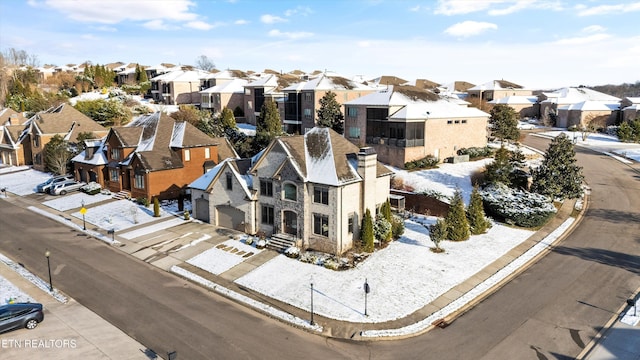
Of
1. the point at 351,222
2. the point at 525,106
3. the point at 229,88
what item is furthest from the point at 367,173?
the point at 525,106

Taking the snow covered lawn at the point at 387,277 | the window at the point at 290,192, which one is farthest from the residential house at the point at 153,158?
the snow covered lawn at the point at 387,277

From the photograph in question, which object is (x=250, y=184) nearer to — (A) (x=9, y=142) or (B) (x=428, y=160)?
(B) (x=428, y=160)

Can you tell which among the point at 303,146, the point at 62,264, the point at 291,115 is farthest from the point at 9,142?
the point at 303,146

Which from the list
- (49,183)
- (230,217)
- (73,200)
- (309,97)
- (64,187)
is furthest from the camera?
(309,97)

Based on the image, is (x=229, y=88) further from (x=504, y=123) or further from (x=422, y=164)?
(x=504, y=123)

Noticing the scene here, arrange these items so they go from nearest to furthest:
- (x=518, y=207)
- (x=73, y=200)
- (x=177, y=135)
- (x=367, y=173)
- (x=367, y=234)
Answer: (x=367, y=234) → (x=367, y=173) → (x=518, y=207) → (x=73, y=200) → (x=177, y=135)

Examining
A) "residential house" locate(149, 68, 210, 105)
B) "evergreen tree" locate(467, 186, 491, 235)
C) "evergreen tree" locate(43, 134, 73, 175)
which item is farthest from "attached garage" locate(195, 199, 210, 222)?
"residential house" locate(149, 68, 210, 105)

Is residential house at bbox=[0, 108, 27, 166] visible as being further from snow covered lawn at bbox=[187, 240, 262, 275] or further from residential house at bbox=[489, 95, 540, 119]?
residential house at bbox=[489, 95, 540, 119]
